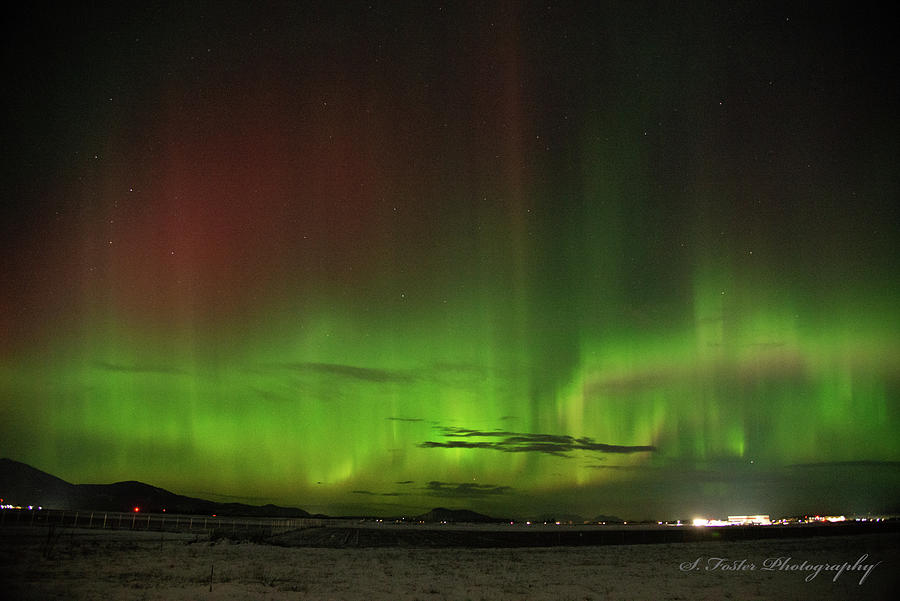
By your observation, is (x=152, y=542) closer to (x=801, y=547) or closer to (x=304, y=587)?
(x=304, y=587)

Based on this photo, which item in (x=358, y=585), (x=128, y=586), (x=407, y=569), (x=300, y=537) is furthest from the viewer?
(x=300, y=537)

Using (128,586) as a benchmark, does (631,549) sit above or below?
below

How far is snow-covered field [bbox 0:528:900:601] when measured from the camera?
26984 millimetres

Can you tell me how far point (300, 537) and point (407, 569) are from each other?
27869 mm

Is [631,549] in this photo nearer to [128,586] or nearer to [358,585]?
[358,585]

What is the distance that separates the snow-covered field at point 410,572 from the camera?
2698 cm

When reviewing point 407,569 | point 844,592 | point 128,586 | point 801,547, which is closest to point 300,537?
point 407,569

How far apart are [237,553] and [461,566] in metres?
14.5

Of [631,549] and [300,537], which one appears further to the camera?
[300,537]

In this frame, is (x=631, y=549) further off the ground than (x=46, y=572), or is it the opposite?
(x=46, y=572)

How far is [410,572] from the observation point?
35.8 meters

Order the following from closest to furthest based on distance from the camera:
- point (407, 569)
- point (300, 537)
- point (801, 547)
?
1. point (407, 569)
2. point (801, 547)
3. point (300, 537)

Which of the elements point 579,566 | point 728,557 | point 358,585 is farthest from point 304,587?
point 728,557

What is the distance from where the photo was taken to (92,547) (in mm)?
40000
